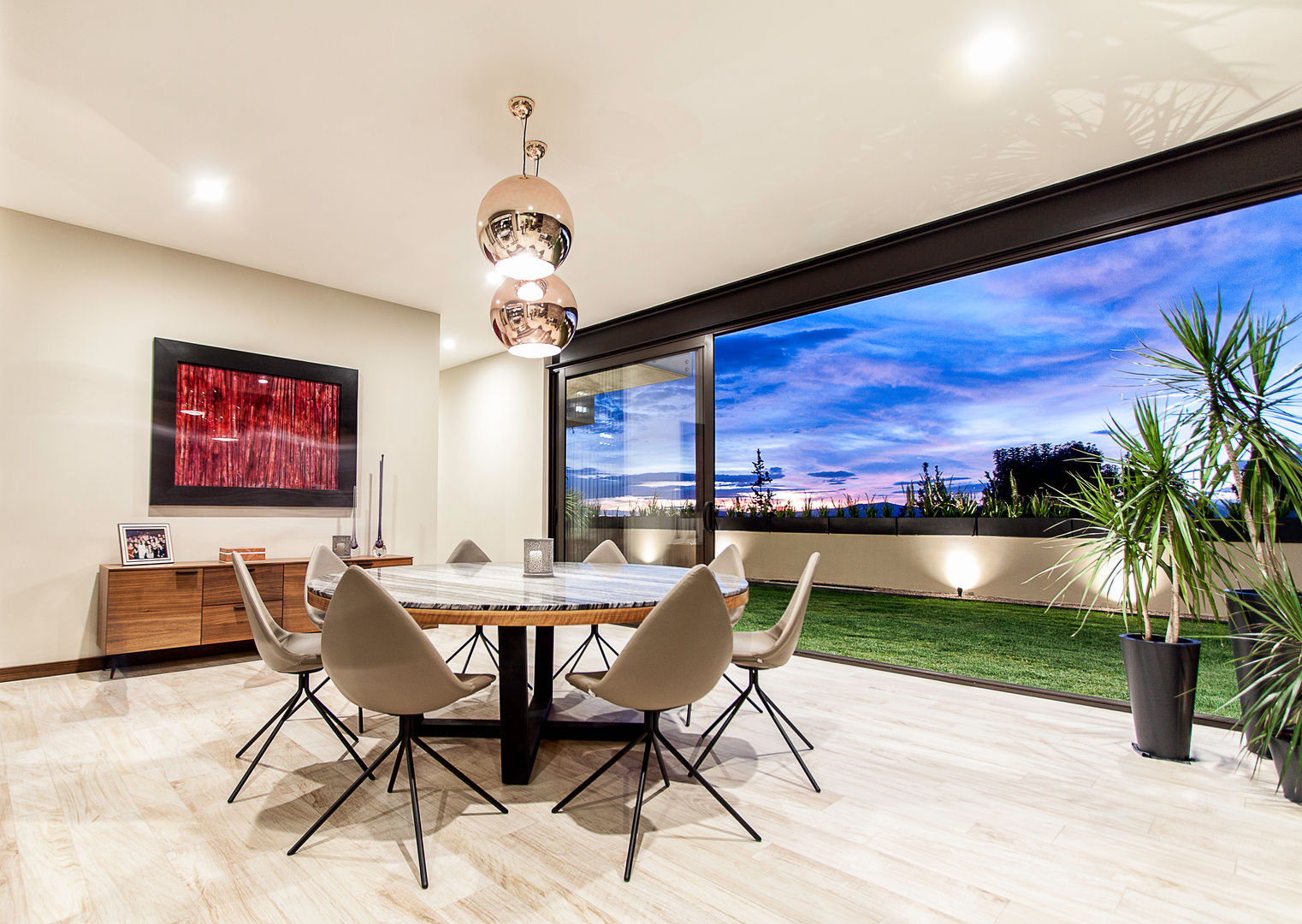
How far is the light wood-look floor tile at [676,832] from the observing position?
61.9 inches

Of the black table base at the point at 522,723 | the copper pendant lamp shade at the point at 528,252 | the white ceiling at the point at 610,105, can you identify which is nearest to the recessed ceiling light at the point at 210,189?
the white ceiling at the point at 610,105

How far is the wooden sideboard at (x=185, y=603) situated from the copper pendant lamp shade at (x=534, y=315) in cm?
193

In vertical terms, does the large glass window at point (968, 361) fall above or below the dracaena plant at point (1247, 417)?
above

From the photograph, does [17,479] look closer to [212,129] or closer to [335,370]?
[335,370]

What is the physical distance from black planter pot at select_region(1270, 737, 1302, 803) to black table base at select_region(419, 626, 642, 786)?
Answer: 2.27 metres

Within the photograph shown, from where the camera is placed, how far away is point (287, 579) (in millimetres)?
4266

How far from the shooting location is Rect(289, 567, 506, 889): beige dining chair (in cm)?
174

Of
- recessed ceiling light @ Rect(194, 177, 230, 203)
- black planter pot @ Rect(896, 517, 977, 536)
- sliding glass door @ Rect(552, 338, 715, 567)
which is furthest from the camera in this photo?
black planter pot @ Rect(896, 517, 977, 536)

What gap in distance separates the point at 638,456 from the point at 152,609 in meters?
3.46

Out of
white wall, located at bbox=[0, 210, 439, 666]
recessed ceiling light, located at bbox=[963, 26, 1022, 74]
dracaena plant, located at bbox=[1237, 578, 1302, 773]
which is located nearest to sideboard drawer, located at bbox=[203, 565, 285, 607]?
white wall, located at bbox=[0, 210, 439, 666]

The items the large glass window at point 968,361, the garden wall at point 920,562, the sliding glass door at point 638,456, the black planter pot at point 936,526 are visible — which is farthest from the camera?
the black planter pot at point 936,526

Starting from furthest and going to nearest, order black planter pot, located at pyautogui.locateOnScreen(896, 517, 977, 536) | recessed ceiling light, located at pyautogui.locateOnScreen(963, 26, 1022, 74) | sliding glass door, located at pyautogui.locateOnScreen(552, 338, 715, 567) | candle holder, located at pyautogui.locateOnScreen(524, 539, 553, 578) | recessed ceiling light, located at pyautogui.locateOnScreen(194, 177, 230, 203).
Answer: black planter pot, located at pyautogui.locateOnScreen(896, 517, 977, 536) → sliding glass door, located at pyautogui.locateOnScreen(552, 338, 715, 567) → recessed ceiling light, located at pyautogui.locateOnScreen(194, 177, 230, 203) → candle holder, located at pyautogui.locateOnScreen(524, 539, 553, 578) → recessed ceiling light, located at pyautogui.locateOnScreen(963, 26, 1022, 74)

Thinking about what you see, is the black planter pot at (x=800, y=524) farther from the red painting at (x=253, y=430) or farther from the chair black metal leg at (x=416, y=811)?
the chair black metal leg at (x=416, y=811)

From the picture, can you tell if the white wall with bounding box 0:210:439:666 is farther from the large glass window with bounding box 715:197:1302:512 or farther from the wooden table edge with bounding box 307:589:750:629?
the large glass window with bounding box 715:197:1302:512
